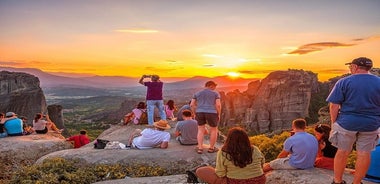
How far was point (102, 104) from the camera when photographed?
168625 mm

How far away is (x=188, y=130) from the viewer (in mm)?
14383

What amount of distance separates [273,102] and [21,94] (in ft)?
223

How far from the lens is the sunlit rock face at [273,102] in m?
106

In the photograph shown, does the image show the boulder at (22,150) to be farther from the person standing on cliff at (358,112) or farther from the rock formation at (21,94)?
the rock formation at (21,94)

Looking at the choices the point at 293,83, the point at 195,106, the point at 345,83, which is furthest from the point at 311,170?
the point at 293,83

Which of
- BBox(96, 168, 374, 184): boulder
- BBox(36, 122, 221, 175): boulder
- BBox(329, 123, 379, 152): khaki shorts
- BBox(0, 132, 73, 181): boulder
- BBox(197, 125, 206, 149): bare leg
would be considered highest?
BBox(329, 123, 379, 152): khaki shorts

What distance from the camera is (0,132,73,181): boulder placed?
16422 mm

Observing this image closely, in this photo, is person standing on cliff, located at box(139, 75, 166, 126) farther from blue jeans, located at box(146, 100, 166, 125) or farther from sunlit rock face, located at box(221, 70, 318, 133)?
sunlit rock face, located at box(221, 70, 318, 133)

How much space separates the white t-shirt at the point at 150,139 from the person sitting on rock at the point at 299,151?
5.03 meters

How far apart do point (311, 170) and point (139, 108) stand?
1163 centimetres

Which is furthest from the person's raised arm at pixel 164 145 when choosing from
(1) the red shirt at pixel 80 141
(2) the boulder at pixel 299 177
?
(1) the red shirt at pixel 80 141

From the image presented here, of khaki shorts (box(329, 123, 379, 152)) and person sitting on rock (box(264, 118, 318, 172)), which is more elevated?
khaki shorts (box(329, 123, 379, 152))

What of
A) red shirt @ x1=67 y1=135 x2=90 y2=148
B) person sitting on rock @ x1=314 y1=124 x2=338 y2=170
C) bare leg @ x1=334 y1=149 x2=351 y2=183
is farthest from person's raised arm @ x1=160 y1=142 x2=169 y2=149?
bare leg @ x1=334 y1=149 x2=351 y2=183

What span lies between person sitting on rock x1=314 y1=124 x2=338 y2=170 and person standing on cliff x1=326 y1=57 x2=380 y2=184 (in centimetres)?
186
